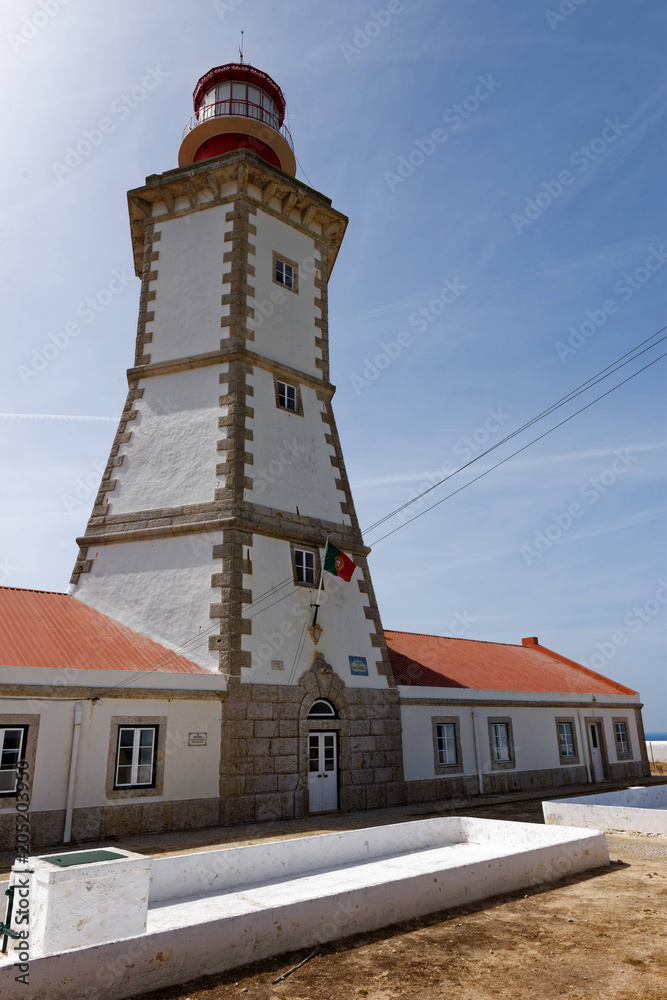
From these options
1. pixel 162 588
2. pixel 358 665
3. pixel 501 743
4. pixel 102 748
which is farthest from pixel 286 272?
pixel 501 743

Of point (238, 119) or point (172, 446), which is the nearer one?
point (172, 446)

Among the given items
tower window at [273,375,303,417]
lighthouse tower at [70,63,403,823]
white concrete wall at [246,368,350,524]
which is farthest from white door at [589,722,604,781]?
tower window at [273,375,303,417]

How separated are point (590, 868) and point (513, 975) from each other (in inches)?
163

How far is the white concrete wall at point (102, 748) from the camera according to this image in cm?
1059

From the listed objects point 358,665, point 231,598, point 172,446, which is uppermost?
point 172,446

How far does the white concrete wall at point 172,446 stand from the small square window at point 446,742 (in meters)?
8.35

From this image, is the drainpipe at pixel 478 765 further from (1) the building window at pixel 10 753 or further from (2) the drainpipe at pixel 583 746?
(1) the building window at pixel 10 753

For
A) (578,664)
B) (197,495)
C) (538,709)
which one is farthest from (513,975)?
(578,664)

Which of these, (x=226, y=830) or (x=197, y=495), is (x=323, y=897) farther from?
(x=197, y=495)

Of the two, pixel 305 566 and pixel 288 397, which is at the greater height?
pixel 288 397

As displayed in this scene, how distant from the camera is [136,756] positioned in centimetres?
1157

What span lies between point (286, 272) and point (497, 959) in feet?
53.1

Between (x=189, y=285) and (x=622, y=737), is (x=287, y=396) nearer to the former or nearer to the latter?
(x=189, y=285)

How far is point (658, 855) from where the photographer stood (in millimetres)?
9609
